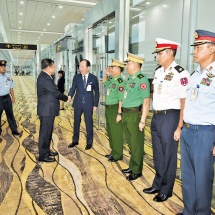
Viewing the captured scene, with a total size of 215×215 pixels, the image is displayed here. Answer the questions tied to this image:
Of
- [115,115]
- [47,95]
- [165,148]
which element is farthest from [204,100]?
[47,95]

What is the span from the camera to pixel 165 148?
246 centimetres

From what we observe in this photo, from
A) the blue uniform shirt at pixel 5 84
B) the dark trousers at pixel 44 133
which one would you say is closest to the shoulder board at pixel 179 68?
the dark trousers at pixel 44 133

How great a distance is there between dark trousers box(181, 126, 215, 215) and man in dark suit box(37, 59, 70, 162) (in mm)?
2036

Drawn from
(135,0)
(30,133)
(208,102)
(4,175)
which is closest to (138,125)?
(208,102)

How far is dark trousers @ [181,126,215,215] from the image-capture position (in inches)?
74.1

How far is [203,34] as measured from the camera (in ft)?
6.12

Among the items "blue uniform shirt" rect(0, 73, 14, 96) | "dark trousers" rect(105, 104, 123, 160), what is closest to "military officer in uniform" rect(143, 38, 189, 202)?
"dark trousers" rect(105, 104, 123, 160)

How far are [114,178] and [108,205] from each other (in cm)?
64

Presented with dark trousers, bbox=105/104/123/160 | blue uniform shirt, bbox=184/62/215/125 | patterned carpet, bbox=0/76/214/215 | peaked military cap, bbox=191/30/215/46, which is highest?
peaked military cap, bbox=191/30/215/46

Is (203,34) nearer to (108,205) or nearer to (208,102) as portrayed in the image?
(208,102)

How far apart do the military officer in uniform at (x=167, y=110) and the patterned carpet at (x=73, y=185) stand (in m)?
0.33

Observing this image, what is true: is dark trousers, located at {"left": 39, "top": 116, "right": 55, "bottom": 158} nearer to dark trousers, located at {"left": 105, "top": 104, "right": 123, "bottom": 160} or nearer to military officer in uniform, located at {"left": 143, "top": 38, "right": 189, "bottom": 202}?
dark trousers, located at {"left": 105, "top": 104, "right": 123, "bottom": 160}

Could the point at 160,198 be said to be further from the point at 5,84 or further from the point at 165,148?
the point at 5,84

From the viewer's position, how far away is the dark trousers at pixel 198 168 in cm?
188
